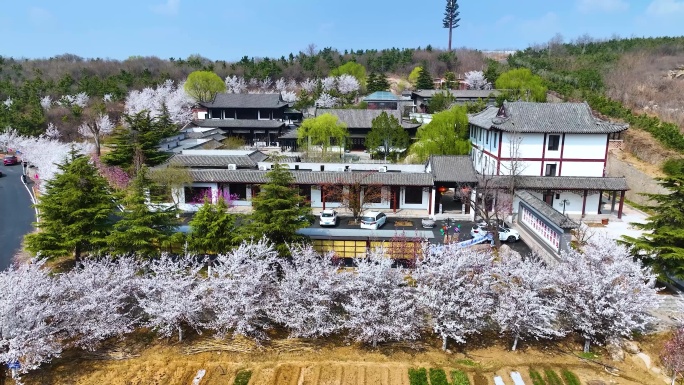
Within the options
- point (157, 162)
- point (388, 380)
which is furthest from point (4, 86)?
point (388, 380)

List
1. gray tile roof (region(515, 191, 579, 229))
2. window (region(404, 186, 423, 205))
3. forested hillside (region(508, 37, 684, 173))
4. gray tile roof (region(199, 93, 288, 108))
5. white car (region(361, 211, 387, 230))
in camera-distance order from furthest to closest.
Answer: gray tile roof (region(199, 93, 288, 108))
forested hillside (region(508, 37, 684, 173))
window (region(404, 186, 423, 205))
white car (region(361, 211, 387, 230))
gray tile roof (region(515, 191, 579, 229))

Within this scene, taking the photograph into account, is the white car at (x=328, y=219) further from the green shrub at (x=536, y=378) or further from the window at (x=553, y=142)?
the window at (x=553, y=142)

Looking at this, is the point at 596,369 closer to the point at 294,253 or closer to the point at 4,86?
the point at 294,253

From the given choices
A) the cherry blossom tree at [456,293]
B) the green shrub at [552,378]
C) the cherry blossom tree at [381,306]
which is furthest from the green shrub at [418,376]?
the green shrub at [552,378]

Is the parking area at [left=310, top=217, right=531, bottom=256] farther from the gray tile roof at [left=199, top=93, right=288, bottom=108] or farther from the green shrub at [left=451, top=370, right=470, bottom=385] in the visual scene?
the gray tile roof at [left=199, top=93, right=288, bottom=108]

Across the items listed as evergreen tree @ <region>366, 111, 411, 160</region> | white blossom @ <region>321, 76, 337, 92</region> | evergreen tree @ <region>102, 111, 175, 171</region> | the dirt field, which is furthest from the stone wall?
white blossom @ <region>321, 76, 337, 92</region>

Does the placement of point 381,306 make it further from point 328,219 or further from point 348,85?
point 348,85
